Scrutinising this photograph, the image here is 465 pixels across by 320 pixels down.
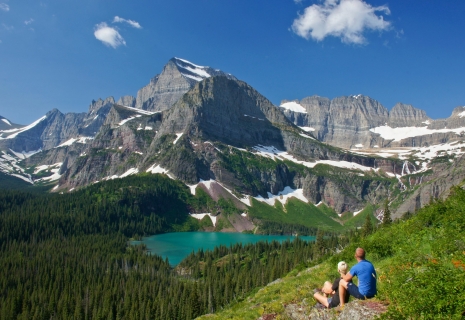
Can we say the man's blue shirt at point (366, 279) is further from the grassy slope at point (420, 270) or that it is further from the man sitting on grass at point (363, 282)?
the grassy slope at point (420, 270)

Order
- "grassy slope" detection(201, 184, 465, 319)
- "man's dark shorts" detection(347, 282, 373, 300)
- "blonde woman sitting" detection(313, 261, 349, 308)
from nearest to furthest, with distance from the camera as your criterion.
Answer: "grassy slope" detection(201, 184, 465, 319)
"man's dark shorts" detection(347, 282, 373, 300)
"blonde woman sitting" detection(313, 261, 349, 308)

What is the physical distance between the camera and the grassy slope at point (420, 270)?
1055 centimetres

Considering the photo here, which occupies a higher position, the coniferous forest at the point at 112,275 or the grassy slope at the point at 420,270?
the grassy slope at the point at 420,270

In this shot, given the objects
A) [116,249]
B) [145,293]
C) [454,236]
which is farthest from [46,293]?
[454,236]

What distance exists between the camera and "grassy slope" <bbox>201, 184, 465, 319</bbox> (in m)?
10.6

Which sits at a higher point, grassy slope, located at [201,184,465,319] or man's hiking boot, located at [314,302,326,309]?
grassy slope, located at [201,184,465,319]

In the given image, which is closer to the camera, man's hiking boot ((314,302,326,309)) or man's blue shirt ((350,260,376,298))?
man's blue shirt ((350,260,376,298))

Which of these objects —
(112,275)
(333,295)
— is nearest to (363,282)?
(333,295)

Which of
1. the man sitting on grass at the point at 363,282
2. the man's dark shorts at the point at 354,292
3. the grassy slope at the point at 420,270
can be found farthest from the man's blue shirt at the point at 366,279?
the grassy slope at the point at 420,270

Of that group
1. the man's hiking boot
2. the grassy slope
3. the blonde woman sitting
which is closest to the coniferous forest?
the grassy slope

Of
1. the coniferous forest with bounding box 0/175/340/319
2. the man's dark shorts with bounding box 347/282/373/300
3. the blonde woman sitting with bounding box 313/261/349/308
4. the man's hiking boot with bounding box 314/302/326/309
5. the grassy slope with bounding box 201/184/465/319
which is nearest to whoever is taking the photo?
the grassy slope with bounding box 201/184/465/319

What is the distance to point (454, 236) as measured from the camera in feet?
61.6

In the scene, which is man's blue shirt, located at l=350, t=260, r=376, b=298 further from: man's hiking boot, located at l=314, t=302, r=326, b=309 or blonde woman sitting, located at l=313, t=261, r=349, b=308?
man's hiking boot, located at l=314, t=302, r=326, b=309

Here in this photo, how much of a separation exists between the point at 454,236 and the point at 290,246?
12112 cm
